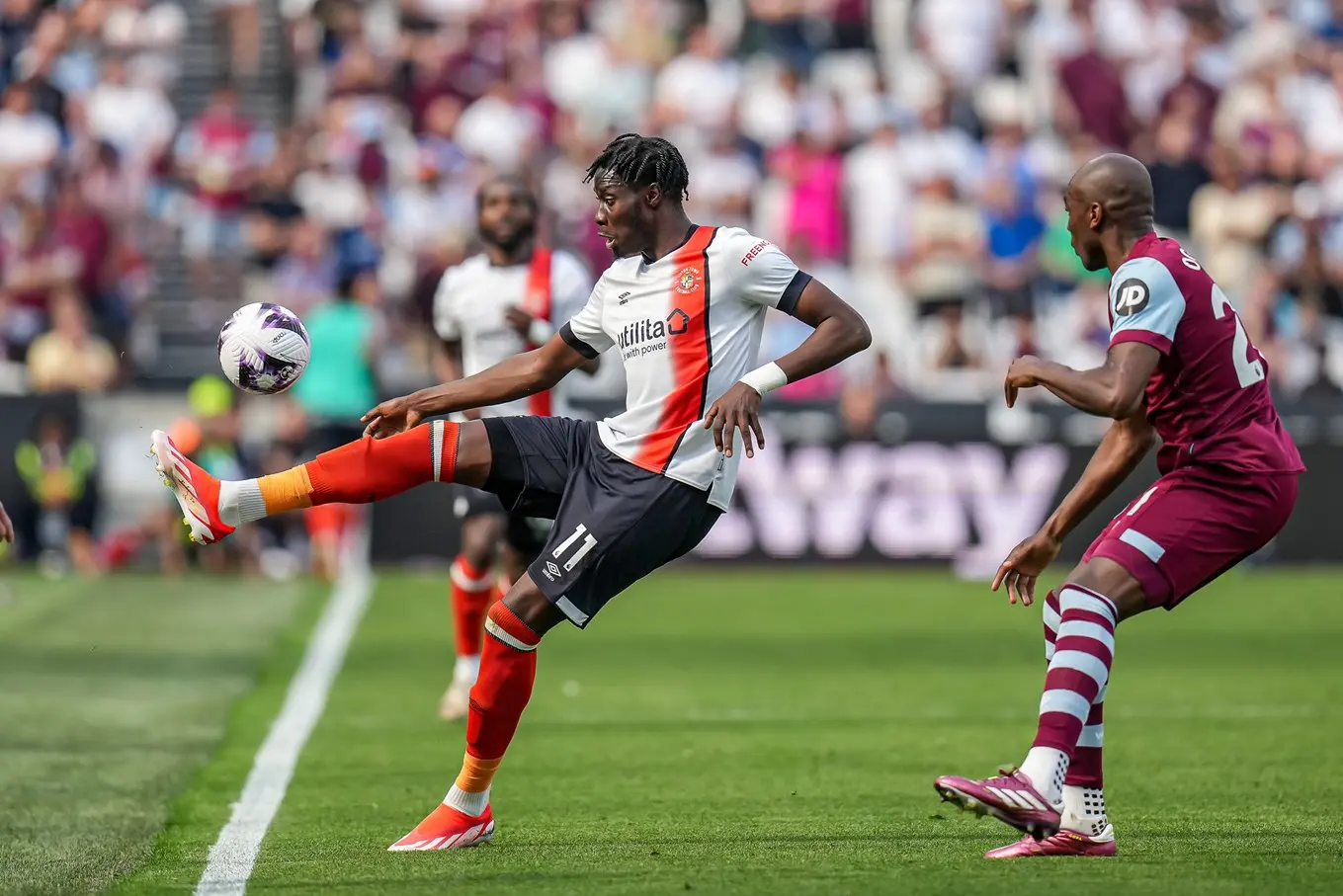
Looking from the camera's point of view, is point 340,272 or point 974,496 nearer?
point 974,496

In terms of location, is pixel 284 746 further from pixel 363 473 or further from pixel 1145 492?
pixel 1145 492

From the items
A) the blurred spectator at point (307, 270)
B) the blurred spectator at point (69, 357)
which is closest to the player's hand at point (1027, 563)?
the blurred spectator at point (69, 357)

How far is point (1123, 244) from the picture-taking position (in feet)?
22.2

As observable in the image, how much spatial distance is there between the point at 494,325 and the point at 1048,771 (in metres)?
5.16

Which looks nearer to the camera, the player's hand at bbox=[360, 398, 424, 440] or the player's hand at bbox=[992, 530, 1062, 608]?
the player's hand at bbox=[992, 530, 1062, 608]

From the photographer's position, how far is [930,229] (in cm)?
2092

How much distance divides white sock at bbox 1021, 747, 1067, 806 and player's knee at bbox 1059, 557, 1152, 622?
19.3 inches

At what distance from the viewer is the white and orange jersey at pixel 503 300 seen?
10898 millimetres

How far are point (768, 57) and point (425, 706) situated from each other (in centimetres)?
1424

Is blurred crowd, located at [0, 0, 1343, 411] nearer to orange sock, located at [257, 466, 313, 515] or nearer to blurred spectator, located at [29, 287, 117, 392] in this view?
blurred spectator, located at [29, 287, 117, 392]

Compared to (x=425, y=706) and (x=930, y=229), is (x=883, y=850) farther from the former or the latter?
(x=930, y=229)

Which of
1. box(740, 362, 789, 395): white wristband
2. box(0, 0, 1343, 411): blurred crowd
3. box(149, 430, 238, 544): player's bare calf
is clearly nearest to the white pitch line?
box(149, 430, 238, 544): player's bare calf

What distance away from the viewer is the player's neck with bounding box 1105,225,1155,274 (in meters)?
6.77

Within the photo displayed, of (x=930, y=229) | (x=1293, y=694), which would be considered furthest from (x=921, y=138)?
(x=1293, y=694)
